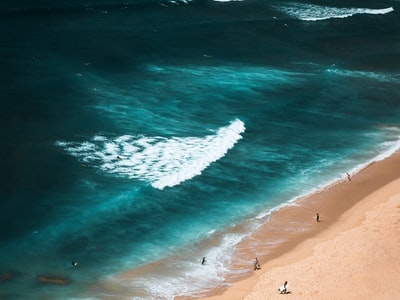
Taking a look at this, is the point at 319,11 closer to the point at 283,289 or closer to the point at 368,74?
the point at 368,74

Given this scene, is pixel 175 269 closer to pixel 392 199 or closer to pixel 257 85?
pixel 392 199

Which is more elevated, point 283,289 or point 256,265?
point 283,289

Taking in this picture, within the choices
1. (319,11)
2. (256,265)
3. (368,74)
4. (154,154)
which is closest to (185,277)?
(256,265)

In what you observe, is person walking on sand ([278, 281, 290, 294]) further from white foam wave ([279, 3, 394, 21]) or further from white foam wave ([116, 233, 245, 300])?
white foam wave ([279, 3, 394, 21])

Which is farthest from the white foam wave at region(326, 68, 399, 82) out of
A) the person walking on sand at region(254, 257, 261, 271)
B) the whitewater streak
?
the person walking on sand at region(254, 257, 261, 271)

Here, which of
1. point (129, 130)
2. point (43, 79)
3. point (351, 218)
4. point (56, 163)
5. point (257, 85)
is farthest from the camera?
point (257, 85)

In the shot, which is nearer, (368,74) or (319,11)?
(368,74)

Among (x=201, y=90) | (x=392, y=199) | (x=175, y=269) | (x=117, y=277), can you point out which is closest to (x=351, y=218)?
(x=392, y=199)
